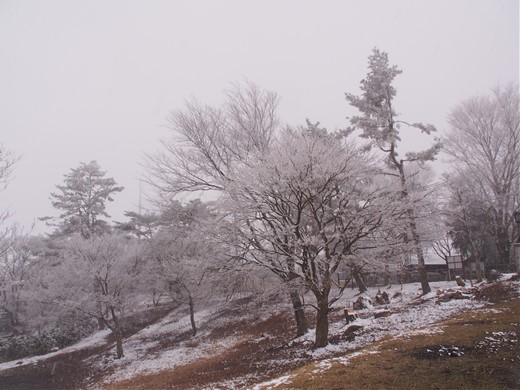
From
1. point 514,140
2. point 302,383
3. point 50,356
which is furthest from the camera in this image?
point 50,356

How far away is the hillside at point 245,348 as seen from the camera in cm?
978

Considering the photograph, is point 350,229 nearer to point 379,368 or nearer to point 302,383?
point 379,368

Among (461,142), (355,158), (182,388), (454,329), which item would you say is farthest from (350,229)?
(461,142)

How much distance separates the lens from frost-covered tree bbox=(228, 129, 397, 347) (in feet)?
35.0

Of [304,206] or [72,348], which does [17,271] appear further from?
Result: [304,206]

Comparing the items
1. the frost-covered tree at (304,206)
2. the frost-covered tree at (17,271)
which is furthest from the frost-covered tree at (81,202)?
the frost-covered tree at (304,206)

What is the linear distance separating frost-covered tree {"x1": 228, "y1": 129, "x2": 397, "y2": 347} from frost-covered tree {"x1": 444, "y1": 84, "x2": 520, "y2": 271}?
50.8ft

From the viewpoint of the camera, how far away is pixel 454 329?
375 inches

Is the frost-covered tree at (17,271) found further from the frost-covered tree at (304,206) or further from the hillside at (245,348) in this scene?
the frost-covered tree at (304,206)

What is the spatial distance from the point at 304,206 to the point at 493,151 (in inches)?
764

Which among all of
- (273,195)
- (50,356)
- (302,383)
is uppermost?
(273,195)

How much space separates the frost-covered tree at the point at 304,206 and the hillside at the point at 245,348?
216 centimetres

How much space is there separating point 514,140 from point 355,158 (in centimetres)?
1670

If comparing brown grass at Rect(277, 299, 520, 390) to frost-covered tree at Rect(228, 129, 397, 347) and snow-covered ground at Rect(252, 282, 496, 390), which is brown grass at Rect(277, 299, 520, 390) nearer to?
snow-covered ground at Rect(252, 282, 496, 390)
